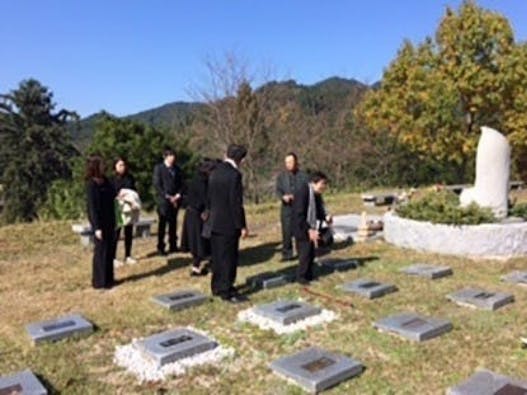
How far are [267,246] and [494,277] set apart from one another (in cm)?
372

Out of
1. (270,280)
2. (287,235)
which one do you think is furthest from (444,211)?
(270,280)

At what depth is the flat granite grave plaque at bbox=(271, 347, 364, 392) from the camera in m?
3.90

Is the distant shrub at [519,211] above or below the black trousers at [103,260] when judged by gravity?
above

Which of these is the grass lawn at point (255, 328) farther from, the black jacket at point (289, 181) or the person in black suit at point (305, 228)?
the black jacket at point (289, 181)

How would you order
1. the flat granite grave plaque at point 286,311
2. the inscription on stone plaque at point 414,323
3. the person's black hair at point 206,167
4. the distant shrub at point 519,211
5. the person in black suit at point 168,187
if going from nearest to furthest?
the inscription on stone plaque at point 414,323 → the flat granite grave plaque at point 286,311 → the person's black hair at point 206,167 → the person in black suit at point 168,187 → the distant shrub at point 519,211

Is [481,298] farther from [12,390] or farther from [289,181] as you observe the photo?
[12,390]

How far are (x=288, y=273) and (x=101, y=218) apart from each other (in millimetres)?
2529

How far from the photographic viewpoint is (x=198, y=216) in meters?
7.48

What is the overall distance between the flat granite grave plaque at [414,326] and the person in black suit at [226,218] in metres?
1.71

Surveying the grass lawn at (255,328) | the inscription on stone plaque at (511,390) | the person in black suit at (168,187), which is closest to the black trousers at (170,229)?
the person in black suit at (168,187)

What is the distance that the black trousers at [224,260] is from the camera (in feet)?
19.9

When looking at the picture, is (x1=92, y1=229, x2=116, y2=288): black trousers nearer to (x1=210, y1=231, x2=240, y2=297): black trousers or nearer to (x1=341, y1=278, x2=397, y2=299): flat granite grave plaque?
(x1=210, y1=231, x2=240, y2=297): black trousers

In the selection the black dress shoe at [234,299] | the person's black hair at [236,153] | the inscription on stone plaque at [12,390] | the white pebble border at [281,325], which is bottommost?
the inscription on stone plaque at [12,390]

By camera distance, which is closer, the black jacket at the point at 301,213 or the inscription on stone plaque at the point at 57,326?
the inscription on stone plaque at the point at 57,326
